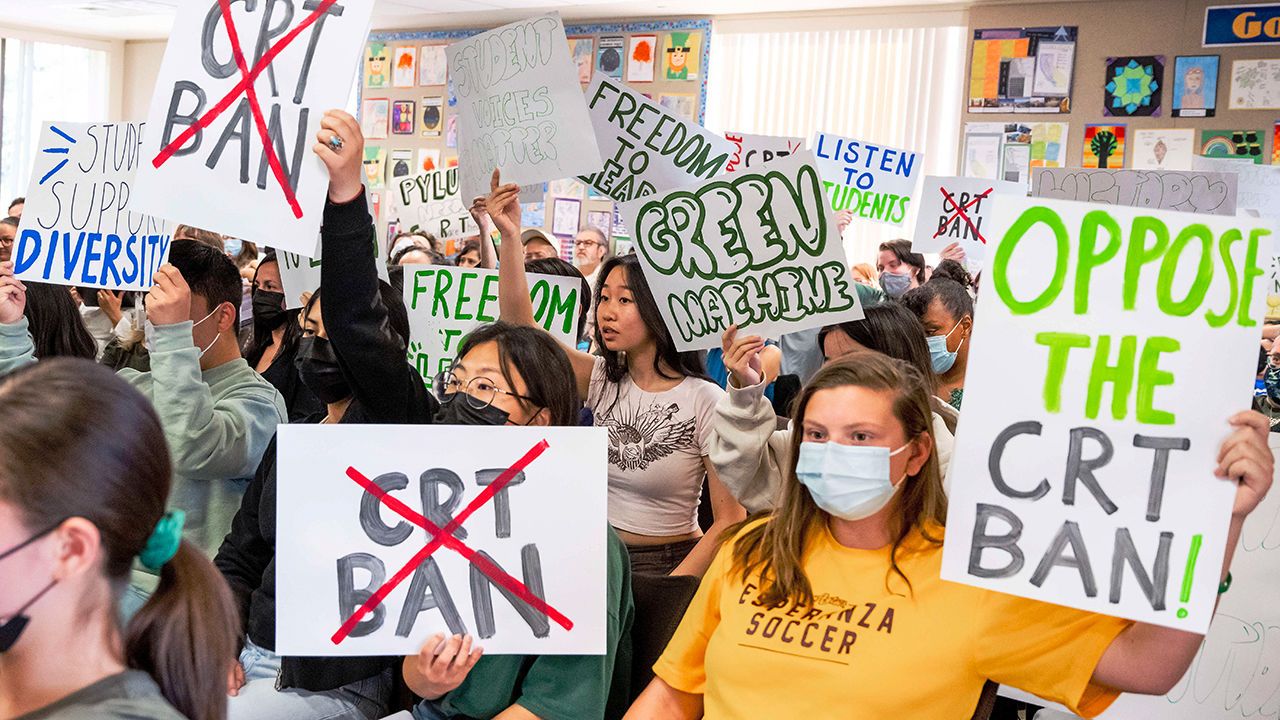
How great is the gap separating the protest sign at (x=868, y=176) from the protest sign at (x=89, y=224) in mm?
3868

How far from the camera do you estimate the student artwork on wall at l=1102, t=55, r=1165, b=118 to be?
26.9 feet

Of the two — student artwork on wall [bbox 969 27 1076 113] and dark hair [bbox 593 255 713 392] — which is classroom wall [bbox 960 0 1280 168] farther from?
dark hair [bbox 593 255 713 392]

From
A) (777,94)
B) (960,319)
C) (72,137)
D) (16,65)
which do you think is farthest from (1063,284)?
(16,65)

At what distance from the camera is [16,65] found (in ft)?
43.1

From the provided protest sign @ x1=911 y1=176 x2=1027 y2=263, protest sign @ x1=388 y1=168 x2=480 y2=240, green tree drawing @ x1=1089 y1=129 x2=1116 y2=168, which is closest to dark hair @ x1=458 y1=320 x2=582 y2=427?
protest sign @ x1=388 y1=168 x2=480 y2=240

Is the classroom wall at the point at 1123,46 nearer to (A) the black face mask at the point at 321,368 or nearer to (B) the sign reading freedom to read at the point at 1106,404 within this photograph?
(A) the black face mask at the point at 321,368

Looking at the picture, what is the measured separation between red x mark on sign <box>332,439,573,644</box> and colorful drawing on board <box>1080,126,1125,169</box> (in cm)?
727

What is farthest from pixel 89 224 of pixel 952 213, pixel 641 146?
pixel 952 213

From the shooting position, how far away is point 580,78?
10.9 metres

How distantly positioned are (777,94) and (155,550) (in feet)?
29.1

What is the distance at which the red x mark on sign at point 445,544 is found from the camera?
6.27 ft

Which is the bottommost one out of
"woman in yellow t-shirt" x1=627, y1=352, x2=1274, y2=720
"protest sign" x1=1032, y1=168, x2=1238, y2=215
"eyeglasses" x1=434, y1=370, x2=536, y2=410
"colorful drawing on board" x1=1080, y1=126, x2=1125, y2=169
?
"woman in yellow t-shirt" x1=627, y1=352, x2=1274, y2=720

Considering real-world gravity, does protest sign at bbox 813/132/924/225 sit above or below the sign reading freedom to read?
above

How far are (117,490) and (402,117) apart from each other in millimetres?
10751
